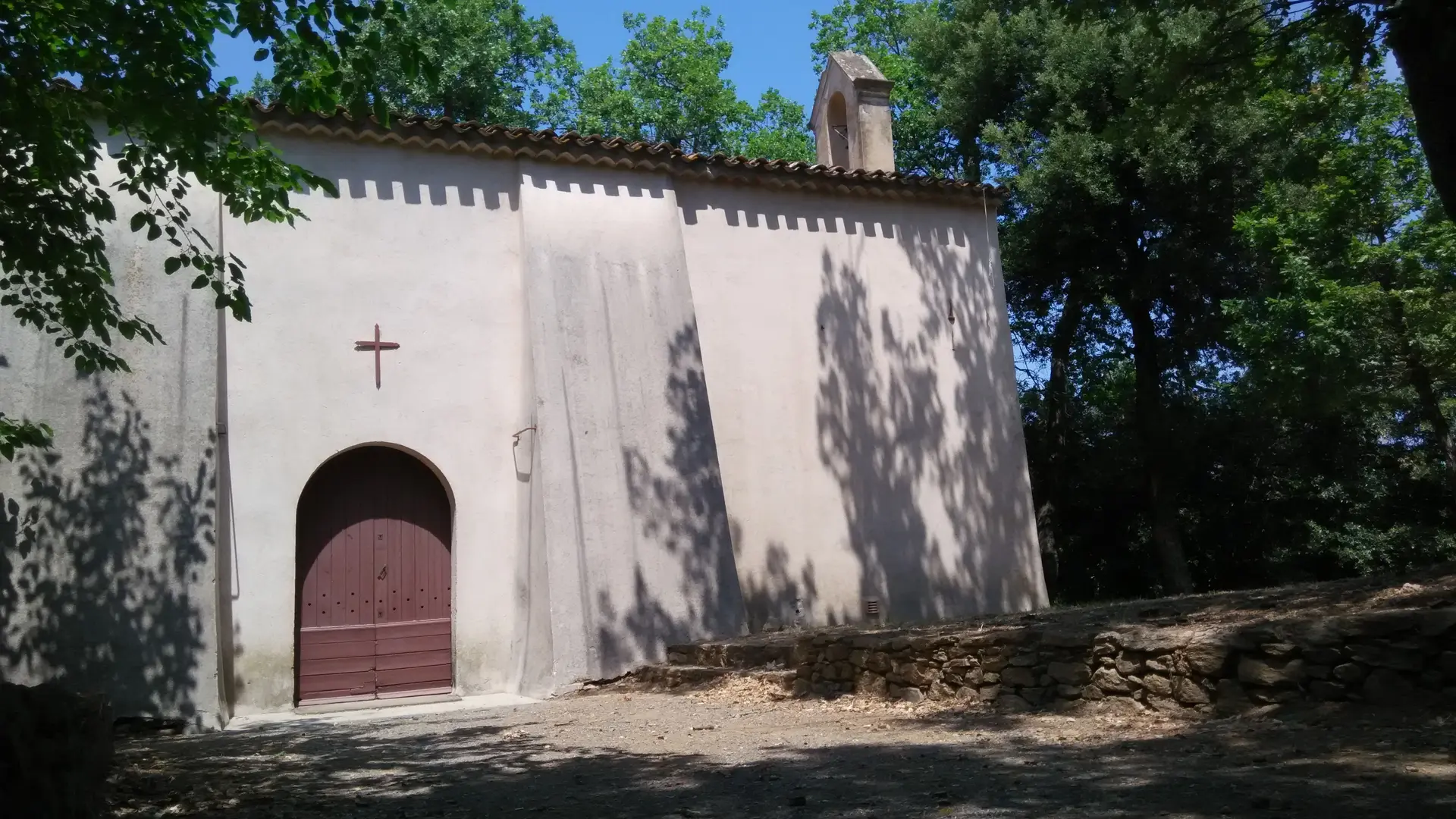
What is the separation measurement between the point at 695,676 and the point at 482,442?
118 inches

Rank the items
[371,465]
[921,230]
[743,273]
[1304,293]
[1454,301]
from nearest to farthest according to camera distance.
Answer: [371,465], [743,273], [921,230], [1454,301], [1304,293]

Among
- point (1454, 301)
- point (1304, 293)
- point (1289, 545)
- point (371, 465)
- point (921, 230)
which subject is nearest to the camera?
point (371, 465)

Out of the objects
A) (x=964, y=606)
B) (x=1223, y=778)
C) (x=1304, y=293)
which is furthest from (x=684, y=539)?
(x=1304, y=293)

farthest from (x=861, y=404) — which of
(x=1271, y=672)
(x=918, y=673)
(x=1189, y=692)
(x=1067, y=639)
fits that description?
(x=1271, y=672)

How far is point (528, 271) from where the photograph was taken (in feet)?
33.7

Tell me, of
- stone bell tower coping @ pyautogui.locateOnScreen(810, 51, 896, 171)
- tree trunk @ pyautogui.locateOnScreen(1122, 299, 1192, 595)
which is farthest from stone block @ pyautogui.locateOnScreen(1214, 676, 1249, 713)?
tree trunk @ pyautogui.locateOnScreen(1122, 299, 1192, 595)

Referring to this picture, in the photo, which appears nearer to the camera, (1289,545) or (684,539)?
(684,539)

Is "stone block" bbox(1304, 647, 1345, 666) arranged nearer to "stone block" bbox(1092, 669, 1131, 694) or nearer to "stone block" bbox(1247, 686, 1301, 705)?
"stone block" bbox(1247, 686, 1301, 705)

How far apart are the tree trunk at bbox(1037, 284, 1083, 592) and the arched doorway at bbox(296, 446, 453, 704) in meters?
11.8

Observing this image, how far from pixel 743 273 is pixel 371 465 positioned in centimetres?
427

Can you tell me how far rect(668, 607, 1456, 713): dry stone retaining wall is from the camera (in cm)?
518

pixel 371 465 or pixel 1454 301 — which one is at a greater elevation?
pixel 1454 301

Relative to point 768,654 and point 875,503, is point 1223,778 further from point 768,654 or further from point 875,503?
point 875,503

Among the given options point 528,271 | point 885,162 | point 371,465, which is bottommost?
point 371,465
